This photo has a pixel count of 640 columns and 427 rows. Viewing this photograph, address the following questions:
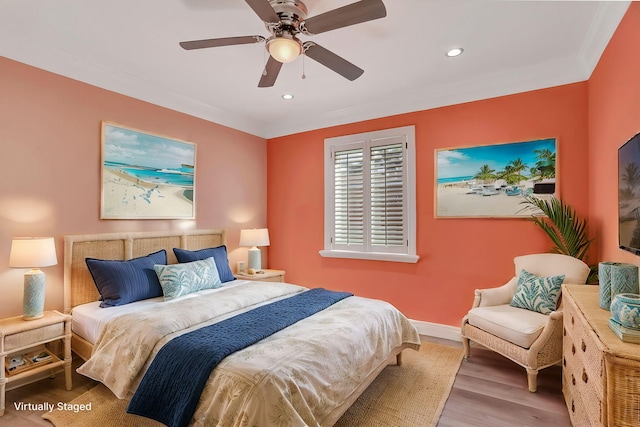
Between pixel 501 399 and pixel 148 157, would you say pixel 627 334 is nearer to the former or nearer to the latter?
pixel 501 399

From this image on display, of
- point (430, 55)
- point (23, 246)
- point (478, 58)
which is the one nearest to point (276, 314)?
point (23, 246)

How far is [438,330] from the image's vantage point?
12.1ft

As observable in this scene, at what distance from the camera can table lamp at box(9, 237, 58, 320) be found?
2.42m

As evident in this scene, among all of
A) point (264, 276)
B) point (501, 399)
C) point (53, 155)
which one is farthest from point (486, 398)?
point (53, 155)

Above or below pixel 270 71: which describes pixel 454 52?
above

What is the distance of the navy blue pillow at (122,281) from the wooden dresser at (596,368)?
321cm

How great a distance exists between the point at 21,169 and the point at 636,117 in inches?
171

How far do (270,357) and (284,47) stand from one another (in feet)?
6.08

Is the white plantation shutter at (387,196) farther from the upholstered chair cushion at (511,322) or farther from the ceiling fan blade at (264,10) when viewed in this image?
the ceiling fan blade at (264,10)

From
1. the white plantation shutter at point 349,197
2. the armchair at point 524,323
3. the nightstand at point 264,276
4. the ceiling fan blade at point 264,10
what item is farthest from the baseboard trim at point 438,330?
the ceiling fan blade at point 264,10

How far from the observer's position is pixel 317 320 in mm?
2416

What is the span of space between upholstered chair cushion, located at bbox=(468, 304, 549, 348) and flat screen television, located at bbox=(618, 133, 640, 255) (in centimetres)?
89

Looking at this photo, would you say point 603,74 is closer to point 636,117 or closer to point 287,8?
point 636,117

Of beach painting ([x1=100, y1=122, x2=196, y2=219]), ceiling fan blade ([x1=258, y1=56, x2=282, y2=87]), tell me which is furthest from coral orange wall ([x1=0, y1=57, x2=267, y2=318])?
ceiling fan blade ([x1=258, y1=56, x2=282, y2=87])
